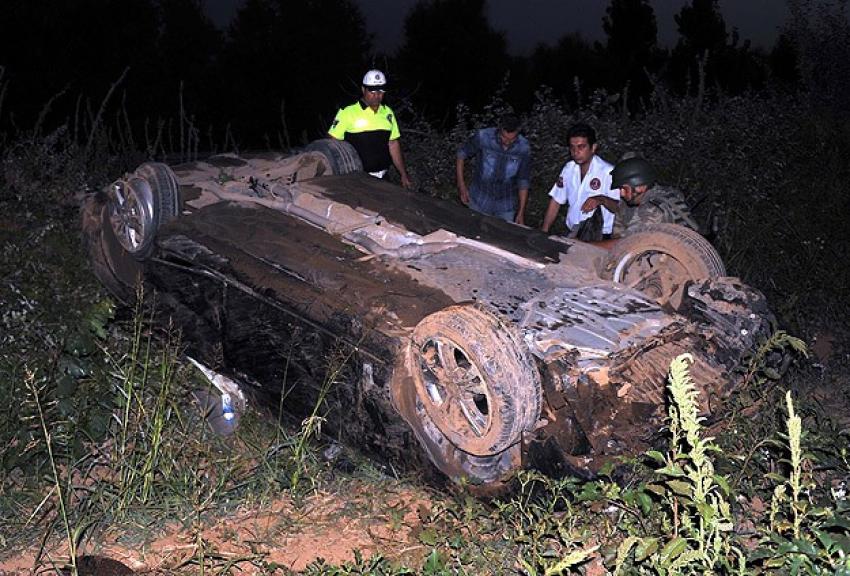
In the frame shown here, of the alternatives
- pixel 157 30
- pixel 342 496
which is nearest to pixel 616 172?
pixel 342 496

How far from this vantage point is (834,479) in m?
4.96

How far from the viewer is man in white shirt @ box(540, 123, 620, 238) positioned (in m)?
7.11

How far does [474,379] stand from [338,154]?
3206mm

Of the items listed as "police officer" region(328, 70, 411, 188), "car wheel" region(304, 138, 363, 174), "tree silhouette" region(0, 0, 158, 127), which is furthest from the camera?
"tree silhouette" region(0, 0, 158, 127)

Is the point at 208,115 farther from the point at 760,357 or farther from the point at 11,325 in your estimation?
the point at 760,357

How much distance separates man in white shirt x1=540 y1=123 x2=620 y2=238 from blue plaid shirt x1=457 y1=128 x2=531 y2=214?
505 millimetres

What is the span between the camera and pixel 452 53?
3319 cm

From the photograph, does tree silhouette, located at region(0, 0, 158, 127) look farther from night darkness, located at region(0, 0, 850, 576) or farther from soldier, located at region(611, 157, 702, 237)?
soldier, located at region(611, 157, 702, 237)

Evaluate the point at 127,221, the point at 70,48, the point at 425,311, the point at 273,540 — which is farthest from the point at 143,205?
the point at 70,48

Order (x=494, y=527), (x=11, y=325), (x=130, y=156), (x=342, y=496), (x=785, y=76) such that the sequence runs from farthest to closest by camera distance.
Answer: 1. (x=785, y=76)
2. (x=130, y=156)
3. (x=11, y=325)
4. (x=342, y=496)
5. (x=494, y=527)

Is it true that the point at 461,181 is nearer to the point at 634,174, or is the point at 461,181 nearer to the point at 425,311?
the point at 634,174

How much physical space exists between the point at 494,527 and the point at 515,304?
3.36 ft

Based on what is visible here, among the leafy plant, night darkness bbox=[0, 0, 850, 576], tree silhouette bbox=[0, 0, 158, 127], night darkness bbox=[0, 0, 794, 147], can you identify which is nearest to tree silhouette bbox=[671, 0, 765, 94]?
night darkness bbox=[0, 0, 794, 147]

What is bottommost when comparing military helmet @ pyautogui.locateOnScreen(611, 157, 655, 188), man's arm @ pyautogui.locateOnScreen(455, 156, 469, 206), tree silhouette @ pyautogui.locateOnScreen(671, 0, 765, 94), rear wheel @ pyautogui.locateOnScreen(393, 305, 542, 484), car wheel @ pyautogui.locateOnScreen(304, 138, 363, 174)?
rear wheel @ pyautogui.locateOnScreen(393, 305, 542, 484)
